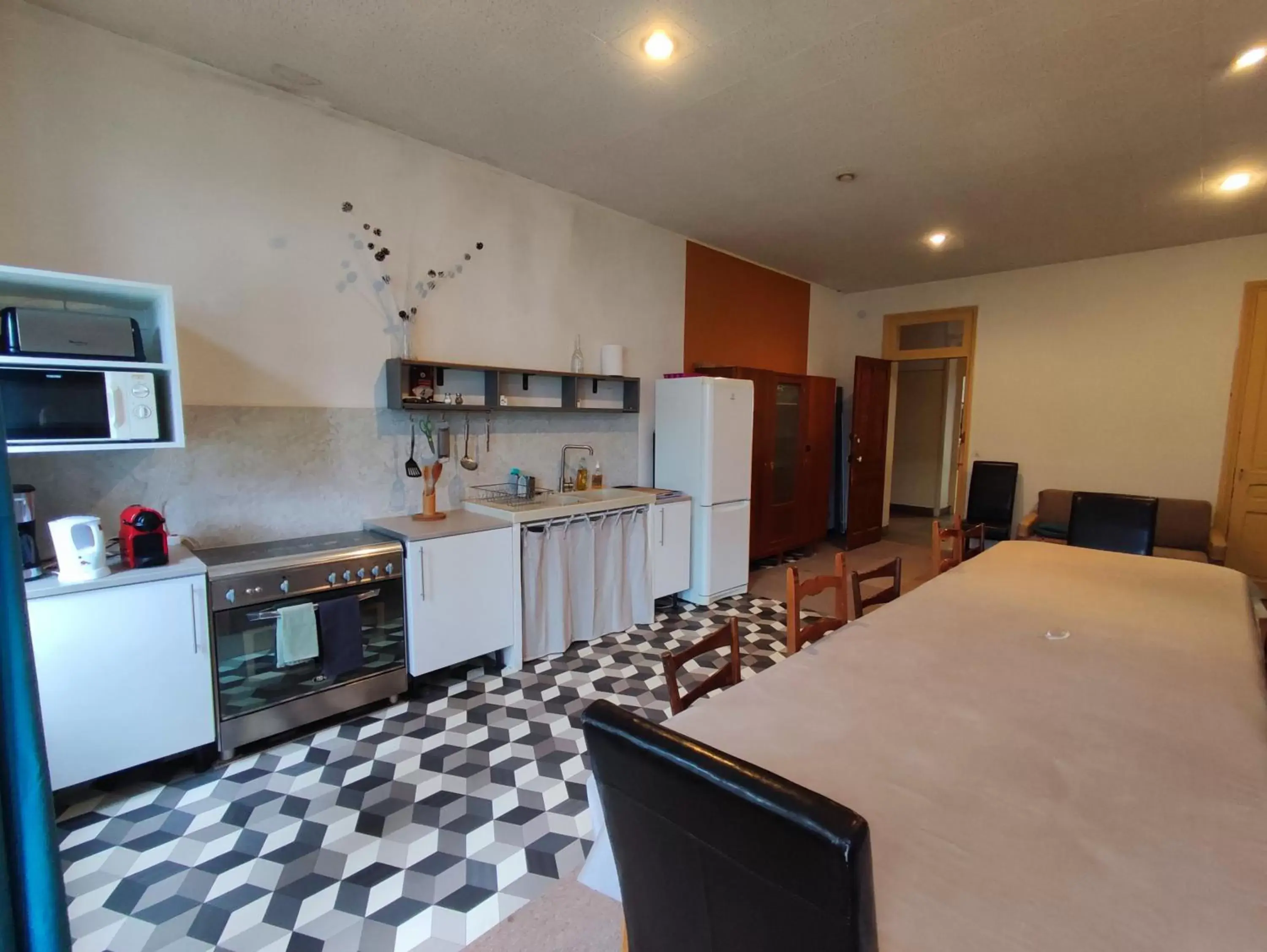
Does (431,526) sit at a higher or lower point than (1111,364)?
lower

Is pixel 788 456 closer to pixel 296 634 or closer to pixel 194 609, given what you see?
pixel 296 634

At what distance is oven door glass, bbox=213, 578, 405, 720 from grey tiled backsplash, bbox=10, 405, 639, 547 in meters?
0.52

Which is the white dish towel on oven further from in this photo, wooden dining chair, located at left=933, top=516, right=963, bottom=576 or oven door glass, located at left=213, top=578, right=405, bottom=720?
wooden dining chair, located at left=933, top=516, right=963, bottom=576

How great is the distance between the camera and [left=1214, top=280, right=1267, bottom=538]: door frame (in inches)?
176

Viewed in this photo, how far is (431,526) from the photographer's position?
296 centimetres

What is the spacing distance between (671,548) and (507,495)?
3.97 ft

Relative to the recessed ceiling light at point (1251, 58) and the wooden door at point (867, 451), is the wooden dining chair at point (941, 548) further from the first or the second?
the wooden door at point (867, 451)

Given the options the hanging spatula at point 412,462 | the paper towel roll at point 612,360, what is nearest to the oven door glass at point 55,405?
the hanging spatula at point 412,462

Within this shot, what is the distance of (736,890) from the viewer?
688 millimetres

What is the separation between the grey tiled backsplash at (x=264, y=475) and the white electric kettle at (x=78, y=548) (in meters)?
0.37

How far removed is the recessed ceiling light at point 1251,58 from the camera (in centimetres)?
226

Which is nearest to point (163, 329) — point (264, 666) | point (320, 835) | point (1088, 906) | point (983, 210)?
point (264, 666)

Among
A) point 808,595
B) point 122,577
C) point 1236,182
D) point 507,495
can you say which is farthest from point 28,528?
point 1236,182

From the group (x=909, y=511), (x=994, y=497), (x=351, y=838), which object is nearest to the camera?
(x=351, y=838)
